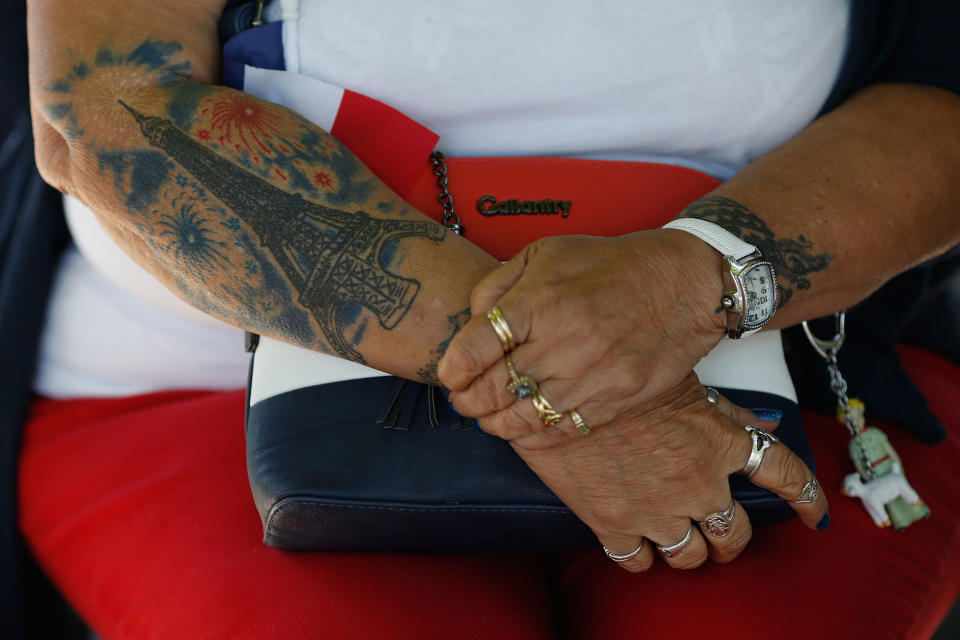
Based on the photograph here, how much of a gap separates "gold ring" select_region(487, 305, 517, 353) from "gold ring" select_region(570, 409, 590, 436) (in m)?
0.11

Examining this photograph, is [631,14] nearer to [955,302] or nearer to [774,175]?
[774,175]

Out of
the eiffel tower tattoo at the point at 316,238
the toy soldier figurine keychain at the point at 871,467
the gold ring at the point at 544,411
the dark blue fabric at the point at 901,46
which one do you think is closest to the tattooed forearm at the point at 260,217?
the eiffel tower tattoo at the point at 316,238

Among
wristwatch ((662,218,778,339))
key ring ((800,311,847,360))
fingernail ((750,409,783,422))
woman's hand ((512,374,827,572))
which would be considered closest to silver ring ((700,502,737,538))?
woman's hand ((512,374,827,572))

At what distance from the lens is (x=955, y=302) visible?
1.31 meters

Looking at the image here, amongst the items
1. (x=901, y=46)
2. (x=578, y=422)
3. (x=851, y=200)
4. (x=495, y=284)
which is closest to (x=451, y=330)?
(x=495, y=284)

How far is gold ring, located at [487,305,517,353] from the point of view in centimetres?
72

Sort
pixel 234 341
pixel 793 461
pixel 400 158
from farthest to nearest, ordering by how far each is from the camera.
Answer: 1. pixel 234 341
2. pixel 400 158
3. pixel 793 461

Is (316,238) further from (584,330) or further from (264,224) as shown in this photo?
(584,330)

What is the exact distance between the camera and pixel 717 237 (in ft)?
2.67

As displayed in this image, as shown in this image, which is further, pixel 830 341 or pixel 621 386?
pixel 830 341

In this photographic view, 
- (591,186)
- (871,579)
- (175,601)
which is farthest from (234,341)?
(871,579)

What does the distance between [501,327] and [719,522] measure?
37 cm

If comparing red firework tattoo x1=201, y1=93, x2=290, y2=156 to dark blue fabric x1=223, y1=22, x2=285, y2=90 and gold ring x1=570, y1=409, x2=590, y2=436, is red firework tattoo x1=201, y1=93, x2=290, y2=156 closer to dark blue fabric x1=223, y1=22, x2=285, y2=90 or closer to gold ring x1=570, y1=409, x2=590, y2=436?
dark blue fabric x1=223, y1=22, x2=285, y2=90

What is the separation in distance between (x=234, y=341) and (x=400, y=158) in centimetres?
55
